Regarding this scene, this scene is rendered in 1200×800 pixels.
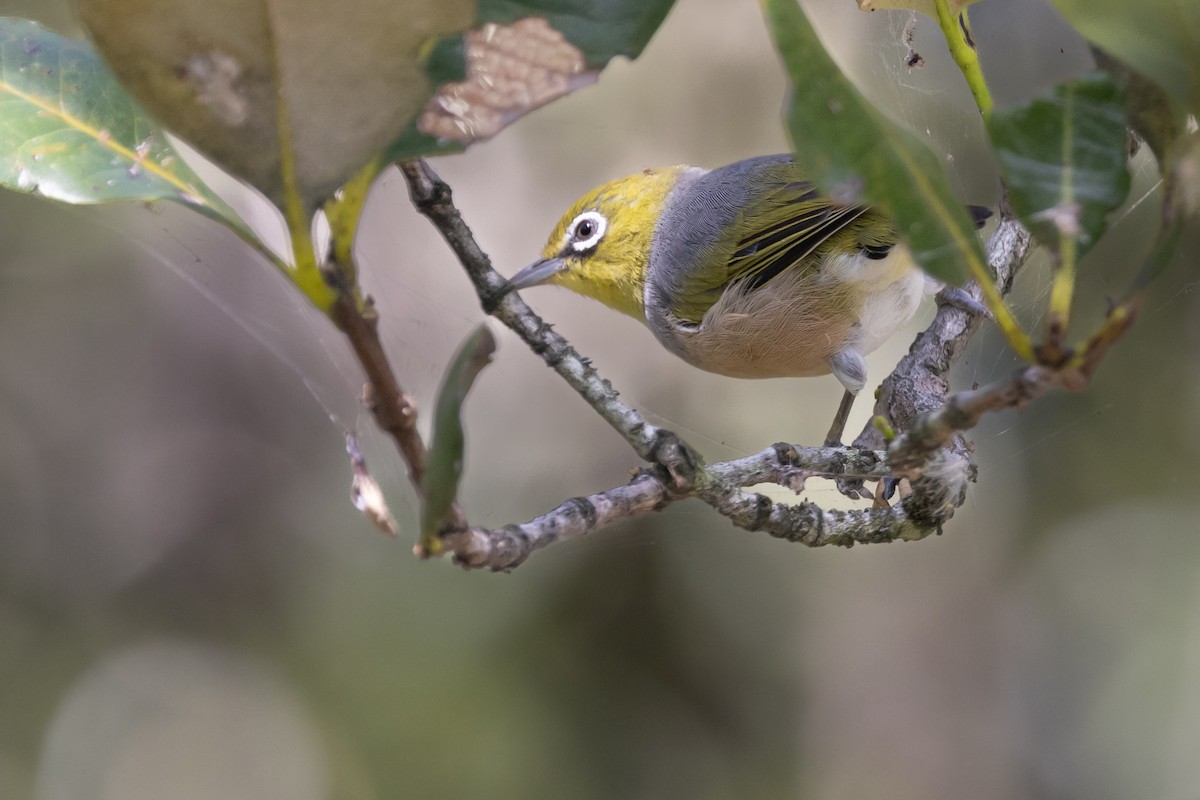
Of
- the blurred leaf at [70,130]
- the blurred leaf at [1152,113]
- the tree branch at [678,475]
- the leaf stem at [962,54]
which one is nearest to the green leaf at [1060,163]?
the blurred leaf at [1152,113]

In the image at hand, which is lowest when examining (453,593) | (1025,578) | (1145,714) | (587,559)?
(1145,714)

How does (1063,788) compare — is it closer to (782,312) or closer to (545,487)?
(545,487)

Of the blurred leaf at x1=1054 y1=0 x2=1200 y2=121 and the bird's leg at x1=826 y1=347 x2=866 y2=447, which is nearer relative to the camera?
the blurred leaf at x1=1054 y1=0 x2=1200 y2=121

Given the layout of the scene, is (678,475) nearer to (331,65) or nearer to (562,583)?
(331,65)

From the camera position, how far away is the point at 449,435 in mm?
568

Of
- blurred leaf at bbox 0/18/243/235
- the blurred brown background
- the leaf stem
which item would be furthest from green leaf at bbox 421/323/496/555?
the blurred brown background

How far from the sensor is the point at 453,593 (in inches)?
113

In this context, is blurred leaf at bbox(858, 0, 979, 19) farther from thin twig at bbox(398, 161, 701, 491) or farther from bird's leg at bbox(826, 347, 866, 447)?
bird's leg at bbox(826, 347, 866, 447)

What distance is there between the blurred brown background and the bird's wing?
60 cm

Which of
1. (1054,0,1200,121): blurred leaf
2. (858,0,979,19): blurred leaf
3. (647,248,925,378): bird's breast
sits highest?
(1054,0,1200,121): blurred leaf

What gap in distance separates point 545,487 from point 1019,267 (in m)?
1.55

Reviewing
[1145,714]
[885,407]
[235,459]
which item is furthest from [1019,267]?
[235,459]

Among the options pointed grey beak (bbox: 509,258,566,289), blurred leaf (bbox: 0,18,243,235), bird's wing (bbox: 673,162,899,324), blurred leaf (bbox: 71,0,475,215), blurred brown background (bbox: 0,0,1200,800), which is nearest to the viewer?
blurred leaf (bbox: 71,0,475,215)

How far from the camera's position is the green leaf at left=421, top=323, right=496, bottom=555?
22.0 inches
